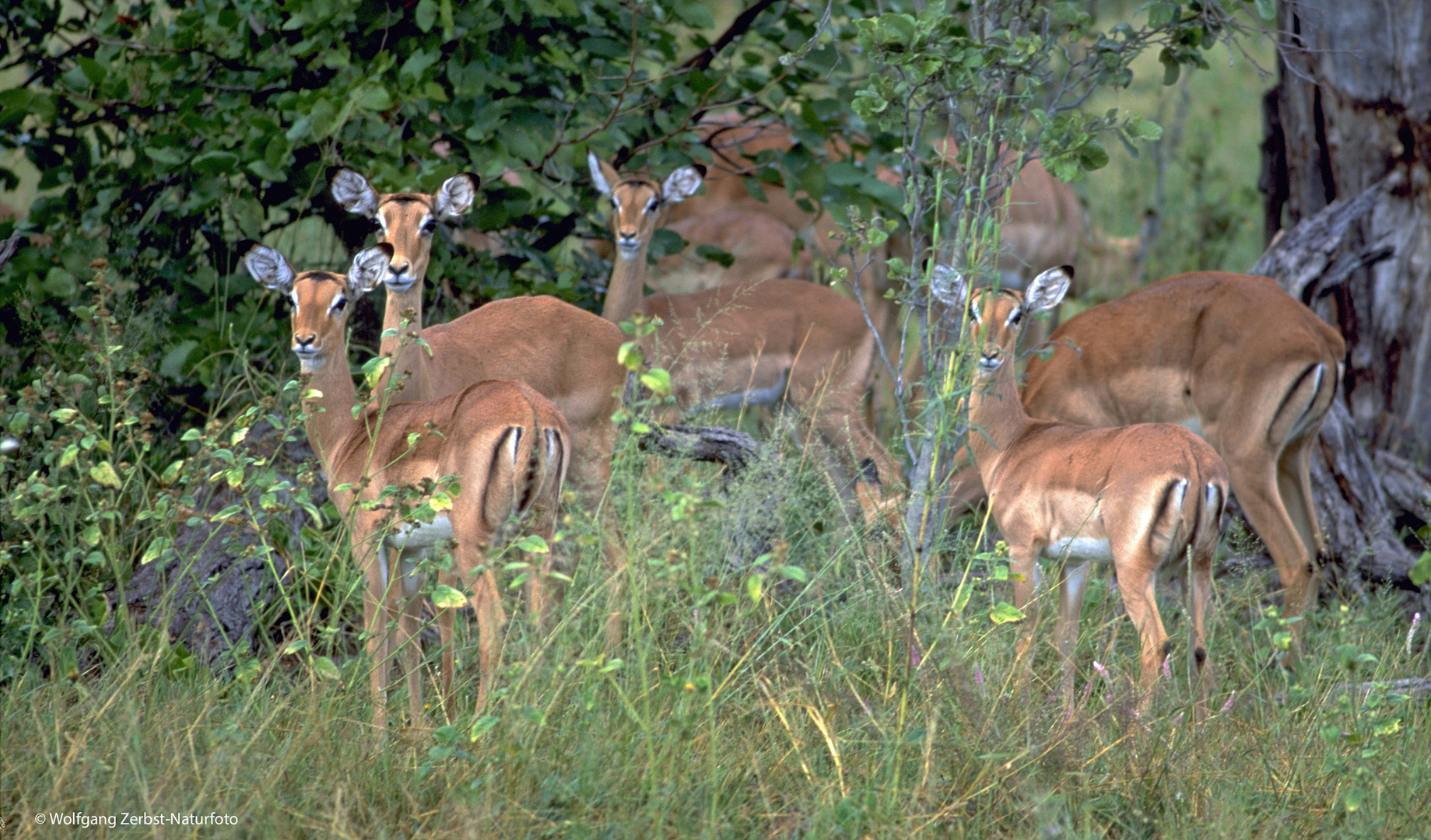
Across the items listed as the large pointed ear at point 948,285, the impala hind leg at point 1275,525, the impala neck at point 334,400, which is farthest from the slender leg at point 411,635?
the impala hind leg at point 1275,525

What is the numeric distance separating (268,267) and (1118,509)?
2.60 meters

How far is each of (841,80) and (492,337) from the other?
176 centimetres

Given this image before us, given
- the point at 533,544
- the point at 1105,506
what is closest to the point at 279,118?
the point at 533,544

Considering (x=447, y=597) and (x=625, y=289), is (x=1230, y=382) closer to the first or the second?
(x=625, y=289)

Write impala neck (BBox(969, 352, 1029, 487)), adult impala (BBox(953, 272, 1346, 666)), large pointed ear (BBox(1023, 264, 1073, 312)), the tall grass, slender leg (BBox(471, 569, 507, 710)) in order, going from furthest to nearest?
adult impala (BBox(953, 272, 1346, 666)) → impala neck (BBox(969, 352, 1029, 487)) → large pointed ear (BBox(1023, 264, 1073, 312)) → slender leg (BBox(471, 569, 507, 710)) → the tall grass

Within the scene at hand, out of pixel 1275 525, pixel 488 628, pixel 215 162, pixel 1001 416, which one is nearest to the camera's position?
pixel 488 628

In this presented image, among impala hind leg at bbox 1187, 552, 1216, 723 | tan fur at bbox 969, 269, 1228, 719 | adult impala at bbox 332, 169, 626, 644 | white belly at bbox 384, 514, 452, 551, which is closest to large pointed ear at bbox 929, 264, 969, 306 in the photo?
tan fur at bbox 969, 269, 1228, 719

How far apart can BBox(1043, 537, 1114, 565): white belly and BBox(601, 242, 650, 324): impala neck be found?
216cm

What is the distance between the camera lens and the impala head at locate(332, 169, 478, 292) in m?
4.45

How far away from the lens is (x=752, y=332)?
237 inches

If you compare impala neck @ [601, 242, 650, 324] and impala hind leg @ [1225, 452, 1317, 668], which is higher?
impala neck @ [601, 242, 650, 324]

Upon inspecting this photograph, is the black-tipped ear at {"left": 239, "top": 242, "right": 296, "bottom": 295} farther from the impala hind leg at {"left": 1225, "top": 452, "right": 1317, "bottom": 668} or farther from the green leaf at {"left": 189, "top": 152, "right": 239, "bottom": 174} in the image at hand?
the impala hind leg at {"left": 1225, "top": 452, "right": 1317, "bottom": 668}

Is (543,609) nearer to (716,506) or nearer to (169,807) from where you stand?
A: (716,506)

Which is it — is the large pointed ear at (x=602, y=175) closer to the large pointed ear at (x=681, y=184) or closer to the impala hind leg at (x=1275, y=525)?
the large pointed ear at (x=681, y=184)
